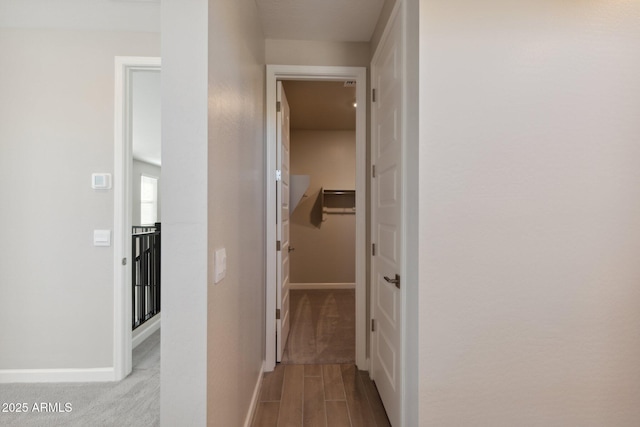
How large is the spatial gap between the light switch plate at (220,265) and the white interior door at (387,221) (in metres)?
0.91

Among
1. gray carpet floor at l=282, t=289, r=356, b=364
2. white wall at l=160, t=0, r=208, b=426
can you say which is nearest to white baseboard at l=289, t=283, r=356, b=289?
gray carpet floor at l=282, t=289, r=356, b=364

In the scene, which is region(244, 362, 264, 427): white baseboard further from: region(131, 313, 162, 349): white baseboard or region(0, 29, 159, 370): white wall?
region(131, 313, 162, 349): white baseboard

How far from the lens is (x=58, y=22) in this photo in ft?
6.70

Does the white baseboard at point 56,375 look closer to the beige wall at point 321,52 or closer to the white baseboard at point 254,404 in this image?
the white baseboard at point 254,404

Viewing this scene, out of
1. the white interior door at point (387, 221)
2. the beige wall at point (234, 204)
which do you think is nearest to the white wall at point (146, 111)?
the beige wall at point (234, 204)

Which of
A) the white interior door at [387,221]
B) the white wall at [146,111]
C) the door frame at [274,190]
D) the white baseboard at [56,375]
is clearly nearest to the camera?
the white interior door at [387,221]

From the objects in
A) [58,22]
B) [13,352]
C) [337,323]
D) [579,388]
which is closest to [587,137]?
[579,388]

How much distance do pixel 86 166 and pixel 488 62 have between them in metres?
2.73

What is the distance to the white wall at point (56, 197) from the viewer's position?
2090 millimetres

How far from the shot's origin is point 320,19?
2.07 meters

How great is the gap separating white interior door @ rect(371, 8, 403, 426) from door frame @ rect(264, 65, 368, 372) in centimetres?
15

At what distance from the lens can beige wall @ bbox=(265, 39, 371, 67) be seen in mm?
2332

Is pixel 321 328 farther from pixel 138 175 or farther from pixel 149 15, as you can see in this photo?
pixel 138 175

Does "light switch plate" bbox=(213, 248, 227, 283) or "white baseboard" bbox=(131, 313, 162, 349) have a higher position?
"light switch plate" bbox=(213, 248, 227, 283)
